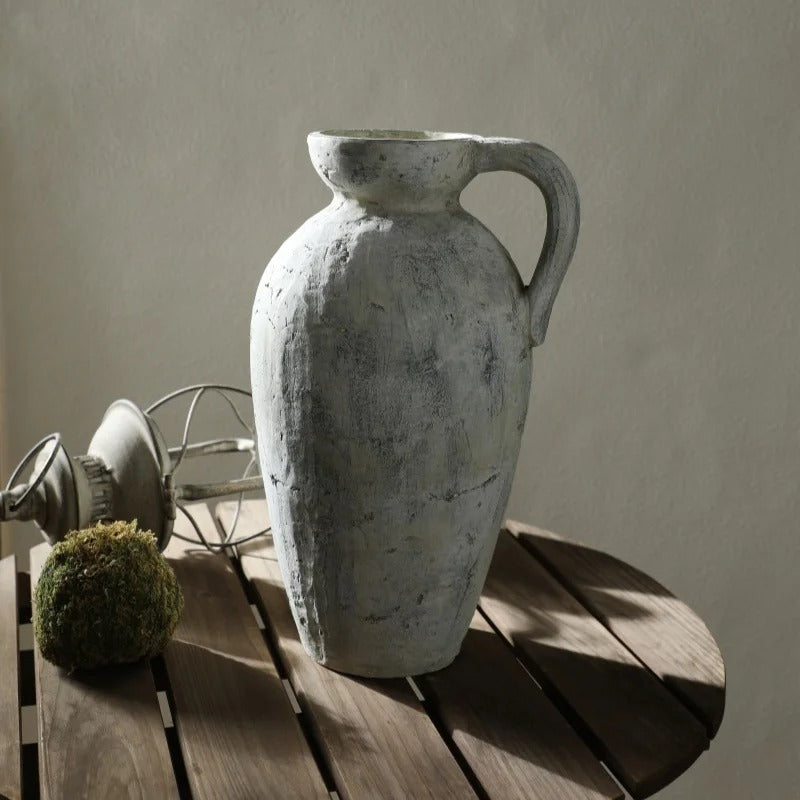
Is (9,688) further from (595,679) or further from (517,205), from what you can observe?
(517,205)

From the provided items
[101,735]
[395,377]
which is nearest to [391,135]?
[395,377]

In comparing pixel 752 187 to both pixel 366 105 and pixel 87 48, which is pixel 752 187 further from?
pixel 87 48

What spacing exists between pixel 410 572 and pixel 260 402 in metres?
0.20

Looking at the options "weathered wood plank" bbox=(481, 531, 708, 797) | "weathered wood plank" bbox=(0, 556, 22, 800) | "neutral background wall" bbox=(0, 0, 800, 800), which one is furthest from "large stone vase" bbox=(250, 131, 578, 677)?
"neutral background wall" bbox=(0, 0, 800, 800)

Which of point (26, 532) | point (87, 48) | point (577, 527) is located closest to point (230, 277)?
point (87, 48)

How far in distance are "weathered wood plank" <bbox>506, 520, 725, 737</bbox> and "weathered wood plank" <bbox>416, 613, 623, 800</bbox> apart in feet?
0.41

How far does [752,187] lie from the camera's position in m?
1.80

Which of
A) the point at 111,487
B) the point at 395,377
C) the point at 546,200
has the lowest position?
the point at 111,487

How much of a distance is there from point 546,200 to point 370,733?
48 centimetres

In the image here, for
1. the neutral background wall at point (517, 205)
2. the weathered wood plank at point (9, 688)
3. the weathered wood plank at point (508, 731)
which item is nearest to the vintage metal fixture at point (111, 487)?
the weathered wood plank at point (9, 688)

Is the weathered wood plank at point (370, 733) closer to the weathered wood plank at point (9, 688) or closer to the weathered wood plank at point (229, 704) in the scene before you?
the weathered wood plank at point (229, 704)

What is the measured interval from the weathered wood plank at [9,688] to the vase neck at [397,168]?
1.71ft

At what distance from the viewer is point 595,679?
1031mm

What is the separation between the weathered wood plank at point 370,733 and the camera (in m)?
0.87
